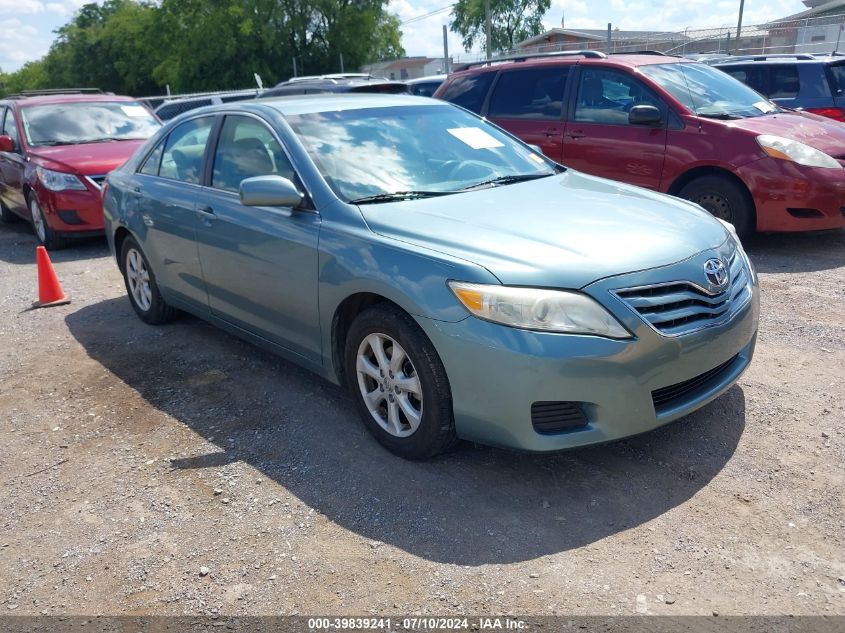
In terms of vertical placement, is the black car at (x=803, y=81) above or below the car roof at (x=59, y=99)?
below

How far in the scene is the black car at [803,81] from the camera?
33.9 feet

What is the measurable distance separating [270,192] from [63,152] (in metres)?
6.59

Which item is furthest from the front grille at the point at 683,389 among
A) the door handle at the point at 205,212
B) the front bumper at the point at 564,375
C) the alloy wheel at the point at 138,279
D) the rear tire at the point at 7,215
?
the rear tire at the point at 7,215

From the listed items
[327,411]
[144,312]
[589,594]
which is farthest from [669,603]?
[144,312]

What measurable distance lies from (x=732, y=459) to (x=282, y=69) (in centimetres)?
4742

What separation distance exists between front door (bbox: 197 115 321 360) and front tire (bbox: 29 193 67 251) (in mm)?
5243

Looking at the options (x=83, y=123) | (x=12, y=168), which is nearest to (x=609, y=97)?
(x=83, y=123)

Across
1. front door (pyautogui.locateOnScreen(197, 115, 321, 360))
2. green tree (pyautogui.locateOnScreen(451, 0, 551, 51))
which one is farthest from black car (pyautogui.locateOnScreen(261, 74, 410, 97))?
green tree (pyautogui.locateOnScreen(451, 0, 551, 51))

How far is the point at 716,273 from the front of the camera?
11.5 ft

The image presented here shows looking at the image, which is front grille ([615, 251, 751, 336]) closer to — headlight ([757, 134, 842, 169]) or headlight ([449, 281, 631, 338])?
headlight ([449, 281, 631, 338])

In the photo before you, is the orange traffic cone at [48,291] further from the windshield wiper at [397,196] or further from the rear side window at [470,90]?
the rear side window at [470,90]

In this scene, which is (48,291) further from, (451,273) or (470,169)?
(451,273)

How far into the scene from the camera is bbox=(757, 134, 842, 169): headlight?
6797mm

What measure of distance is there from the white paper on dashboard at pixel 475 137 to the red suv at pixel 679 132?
9.61 feet
